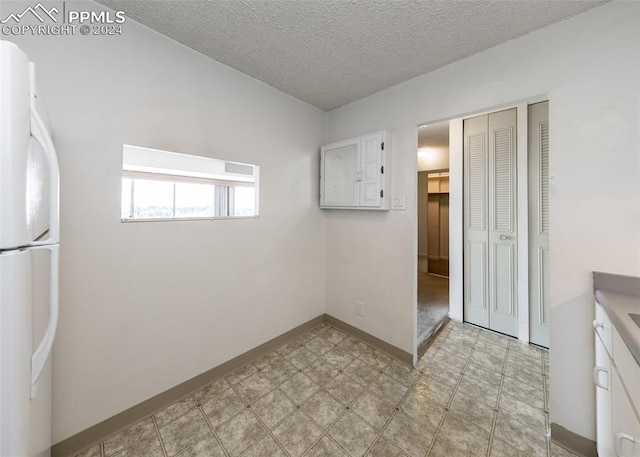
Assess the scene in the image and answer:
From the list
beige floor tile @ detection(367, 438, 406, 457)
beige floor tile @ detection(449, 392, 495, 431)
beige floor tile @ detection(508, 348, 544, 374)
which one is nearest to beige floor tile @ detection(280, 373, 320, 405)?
beige floor tile @ detection(367, 438, 406, 457)

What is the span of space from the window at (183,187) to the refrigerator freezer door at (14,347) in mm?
932

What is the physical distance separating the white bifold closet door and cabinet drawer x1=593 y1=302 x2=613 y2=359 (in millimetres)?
1438

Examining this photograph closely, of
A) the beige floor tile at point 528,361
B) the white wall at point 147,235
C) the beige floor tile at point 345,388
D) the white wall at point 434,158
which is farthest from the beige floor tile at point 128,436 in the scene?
the white wall at point 434,158

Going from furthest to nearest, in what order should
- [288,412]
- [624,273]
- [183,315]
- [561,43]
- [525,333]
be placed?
1. [525,333]
2. [183,315]
3. [288,412]
4. [561,43]
5. [624,273]

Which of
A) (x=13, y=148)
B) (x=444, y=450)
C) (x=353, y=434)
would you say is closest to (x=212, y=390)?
(x=353, y=434)

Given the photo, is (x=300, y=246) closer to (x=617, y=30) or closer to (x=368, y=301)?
(x=368, y=301)

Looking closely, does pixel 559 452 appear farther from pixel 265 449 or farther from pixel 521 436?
pixel 265 449

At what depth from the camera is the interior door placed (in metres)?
2.34

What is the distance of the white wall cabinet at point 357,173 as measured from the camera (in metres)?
2.18

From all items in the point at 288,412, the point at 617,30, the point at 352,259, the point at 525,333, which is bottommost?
the point at 288,412

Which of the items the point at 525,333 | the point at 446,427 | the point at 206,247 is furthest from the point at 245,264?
the point at 525,333

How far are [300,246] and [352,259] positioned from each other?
22.7 inches

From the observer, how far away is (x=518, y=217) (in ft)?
8.13

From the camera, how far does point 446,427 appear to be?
4.83ft
